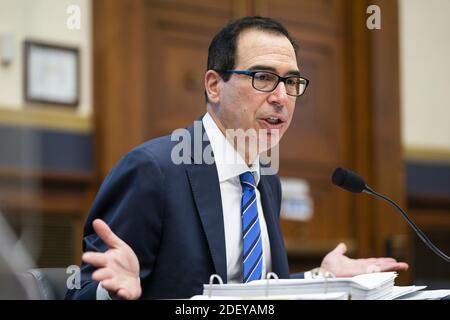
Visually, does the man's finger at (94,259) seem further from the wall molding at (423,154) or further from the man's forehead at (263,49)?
the wall molding at (423,154)

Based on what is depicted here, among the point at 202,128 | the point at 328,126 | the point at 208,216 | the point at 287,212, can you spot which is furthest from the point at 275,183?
the point at 328,126

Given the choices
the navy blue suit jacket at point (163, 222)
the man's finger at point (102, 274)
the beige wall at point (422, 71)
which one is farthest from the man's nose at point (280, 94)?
the beige wall at point (422, 71)

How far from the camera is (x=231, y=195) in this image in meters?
1.94

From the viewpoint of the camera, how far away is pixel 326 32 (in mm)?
4723

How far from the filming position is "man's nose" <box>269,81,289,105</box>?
1.90 meters

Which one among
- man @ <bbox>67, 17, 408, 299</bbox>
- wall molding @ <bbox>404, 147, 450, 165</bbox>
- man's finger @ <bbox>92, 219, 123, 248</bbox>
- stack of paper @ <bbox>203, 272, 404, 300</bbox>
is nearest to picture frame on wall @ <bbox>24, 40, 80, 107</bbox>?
man @ <bbox>67, 17, 408, 299</bbox>

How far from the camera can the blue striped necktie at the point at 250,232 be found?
72.1 inches

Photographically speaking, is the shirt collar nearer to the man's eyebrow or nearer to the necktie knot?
the necktie knot

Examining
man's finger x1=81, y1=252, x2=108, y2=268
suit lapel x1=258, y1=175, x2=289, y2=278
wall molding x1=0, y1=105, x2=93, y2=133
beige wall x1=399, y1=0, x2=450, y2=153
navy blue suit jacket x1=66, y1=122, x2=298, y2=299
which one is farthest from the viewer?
beige wall x1=399, y1=0, x2=450, y2=153

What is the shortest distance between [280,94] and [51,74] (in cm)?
206

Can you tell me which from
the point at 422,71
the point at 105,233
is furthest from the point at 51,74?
the point at 105,233

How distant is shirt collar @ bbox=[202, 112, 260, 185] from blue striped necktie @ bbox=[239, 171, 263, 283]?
0.02 metres

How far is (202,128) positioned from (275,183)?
33cm
